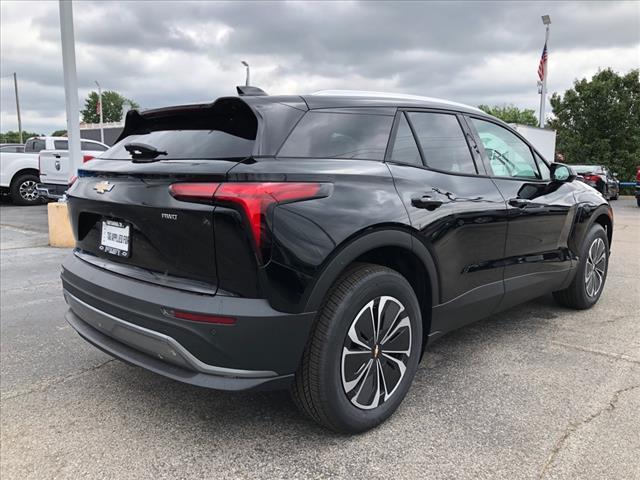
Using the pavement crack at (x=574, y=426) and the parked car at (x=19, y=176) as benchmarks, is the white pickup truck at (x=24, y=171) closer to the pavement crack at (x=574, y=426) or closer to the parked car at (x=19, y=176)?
the parked car at (x=19, y=176)

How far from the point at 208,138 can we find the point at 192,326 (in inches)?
35.8

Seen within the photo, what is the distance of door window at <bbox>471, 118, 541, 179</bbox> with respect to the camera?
353 cm

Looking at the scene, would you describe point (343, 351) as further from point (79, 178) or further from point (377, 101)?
point (79, 178)

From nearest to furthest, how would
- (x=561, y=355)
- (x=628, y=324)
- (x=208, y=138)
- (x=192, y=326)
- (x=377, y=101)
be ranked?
(x=192, y=326) → (x=208, y=138) → (x=377, y=101) → (x=561, y=355) → (x=628, y=324)

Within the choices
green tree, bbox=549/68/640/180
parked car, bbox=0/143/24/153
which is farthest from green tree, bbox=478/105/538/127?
parked car, bbox=0/143/24/153

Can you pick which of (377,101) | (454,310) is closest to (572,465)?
(454,310)

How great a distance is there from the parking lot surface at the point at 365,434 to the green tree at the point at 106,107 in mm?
102294

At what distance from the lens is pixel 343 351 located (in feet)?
7.84

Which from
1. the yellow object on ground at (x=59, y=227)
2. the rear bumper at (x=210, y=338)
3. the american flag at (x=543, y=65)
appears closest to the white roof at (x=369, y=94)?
the rear bumper at (x=210, y=338)

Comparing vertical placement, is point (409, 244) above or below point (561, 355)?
above

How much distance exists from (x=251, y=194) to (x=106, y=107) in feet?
372

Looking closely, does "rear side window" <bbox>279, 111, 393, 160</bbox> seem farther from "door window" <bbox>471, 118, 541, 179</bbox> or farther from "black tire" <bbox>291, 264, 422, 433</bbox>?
"door window" <bbox>471, 118, 541, 179</bbox>

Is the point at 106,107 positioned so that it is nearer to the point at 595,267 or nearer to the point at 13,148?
the point at 13,148

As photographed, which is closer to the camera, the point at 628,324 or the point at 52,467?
the point at 52,467
